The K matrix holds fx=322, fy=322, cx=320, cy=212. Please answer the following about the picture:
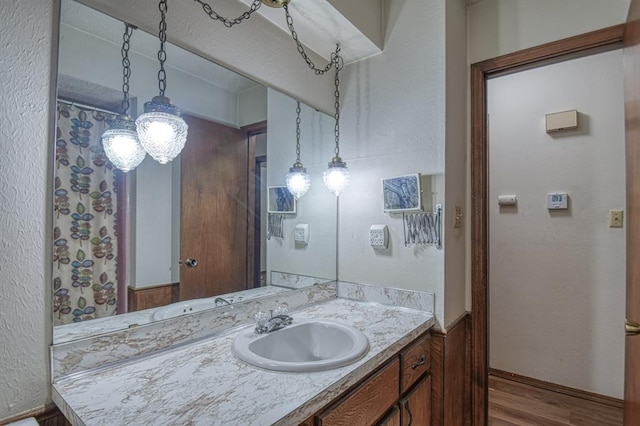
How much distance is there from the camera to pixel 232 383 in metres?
0.85

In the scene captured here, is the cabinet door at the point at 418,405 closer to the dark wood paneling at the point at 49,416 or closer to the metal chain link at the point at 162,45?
the dark wood paneling at the point at 49,416

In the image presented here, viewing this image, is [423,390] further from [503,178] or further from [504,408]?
[503,178]

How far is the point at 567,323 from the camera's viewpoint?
7.49 feet

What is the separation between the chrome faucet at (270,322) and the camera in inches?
48.3

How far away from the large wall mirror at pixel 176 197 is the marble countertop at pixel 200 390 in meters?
0.15

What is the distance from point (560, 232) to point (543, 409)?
120 centimetres

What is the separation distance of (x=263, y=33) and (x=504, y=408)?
2.65 m

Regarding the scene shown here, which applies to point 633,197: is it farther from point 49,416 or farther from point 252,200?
point 49,416

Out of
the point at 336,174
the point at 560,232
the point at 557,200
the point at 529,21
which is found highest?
the point at 529,21

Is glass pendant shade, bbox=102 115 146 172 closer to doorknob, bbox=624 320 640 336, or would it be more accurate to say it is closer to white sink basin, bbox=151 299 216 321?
white sink basin, bbox=151 299 216 321

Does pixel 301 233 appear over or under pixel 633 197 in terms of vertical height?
under

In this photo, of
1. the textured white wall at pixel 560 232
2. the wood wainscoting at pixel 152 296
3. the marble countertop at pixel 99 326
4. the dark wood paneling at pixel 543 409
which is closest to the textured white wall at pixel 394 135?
the wood wainscoting at pixel 152 296

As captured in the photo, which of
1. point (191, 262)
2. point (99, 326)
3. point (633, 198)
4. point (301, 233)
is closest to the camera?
point (99, 326)

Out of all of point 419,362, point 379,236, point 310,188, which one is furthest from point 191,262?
point 419,362
